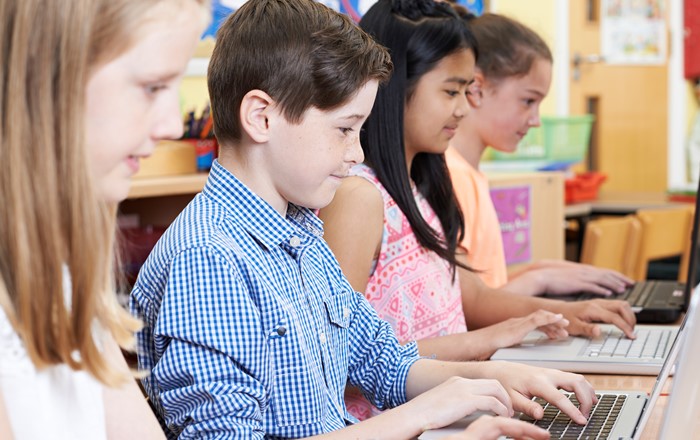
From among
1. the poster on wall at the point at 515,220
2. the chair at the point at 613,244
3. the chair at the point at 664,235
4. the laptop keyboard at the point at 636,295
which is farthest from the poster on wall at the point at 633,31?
the laptop keyboard at the point at 636,295

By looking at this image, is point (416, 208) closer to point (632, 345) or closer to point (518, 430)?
point (632, 345)

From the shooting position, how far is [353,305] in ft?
4.12

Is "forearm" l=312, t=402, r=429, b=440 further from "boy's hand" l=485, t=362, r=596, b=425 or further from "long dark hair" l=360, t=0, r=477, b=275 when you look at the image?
"long dark hair" l=360, t=0, r=477, b=275

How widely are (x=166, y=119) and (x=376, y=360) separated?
56 centimetres

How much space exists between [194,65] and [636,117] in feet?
13.2

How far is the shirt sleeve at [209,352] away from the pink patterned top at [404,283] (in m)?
0.52

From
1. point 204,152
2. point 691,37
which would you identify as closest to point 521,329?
point 204,152

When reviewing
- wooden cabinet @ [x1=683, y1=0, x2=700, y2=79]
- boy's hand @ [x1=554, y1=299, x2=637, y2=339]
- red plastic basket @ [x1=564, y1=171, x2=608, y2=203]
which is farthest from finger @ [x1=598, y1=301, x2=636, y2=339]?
wooden cabinet @ [x1=683, y1=0, x2=700, y2=79]

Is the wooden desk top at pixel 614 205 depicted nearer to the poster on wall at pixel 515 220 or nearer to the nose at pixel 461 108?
the poster on wall at pixel 515 220

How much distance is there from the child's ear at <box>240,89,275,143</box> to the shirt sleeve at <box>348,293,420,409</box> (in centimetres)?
26

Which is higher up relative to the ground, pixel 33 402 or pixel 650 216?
pixel 33 402

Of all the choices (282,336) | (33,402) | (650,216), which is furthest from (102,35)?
(650,216)

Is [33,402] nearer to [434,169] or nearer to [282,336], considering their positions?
[282,336]

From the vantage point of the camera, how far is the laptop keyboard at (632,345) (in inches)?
55.6
